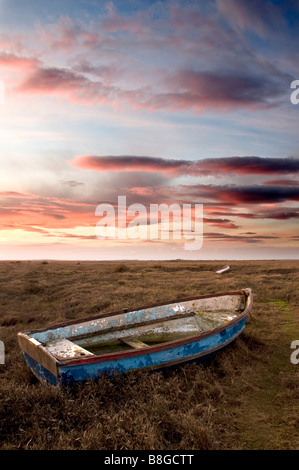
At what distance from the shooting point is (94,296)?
16016 mm

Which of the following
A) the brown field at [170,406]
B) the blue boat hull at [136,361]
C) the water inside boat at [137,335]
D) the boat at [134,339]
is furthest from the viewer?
the water inside boat at [137,335]

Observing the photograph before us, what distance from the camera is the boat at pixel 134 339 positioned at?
20.0ft

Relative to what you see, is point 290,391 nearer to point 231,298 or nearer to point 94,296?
point 231,298

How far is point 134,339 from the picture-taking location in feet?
27.8

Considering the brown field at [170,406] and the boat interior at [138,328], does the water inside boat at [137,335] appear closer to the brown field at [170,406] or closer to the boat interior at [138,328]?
the boat interior at [138,328]

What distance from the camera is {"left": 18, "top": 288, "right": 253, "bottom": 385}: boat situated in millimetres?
6090

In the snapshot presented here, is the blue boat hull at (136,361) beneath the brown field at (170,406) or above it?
above

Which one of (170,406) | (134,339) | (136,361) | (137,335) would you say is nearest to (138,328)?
(137,335)

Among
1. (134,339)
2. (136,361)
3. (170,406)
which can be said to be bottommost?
(170,406)

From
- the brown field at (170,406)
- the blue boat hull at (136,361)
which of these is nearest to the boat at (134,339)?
the blue boat hull at (136,361)

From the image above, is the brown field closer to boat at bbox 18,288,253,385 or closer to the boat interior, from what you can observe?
boat at bbox 18,288,253,385

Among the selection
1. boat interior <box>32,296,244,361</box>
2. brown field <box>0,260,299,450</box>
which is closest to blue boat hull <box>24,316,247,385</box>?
brown field <box>0,260,299,450</box>

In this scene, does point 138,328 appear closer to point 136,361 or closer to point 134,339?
point 134,339
